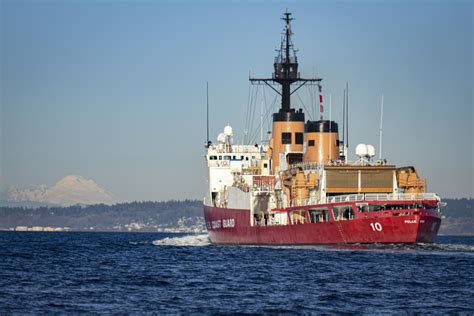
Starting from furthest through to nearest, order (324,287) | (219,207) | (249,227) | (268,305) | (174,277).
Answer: (219,207), (249,227), (174,277), (324,287), (268,305)

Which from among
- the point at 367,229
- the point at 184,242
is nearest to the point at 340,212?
the point at 367,229

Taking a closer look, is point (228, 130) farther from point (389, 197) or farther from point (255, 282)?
point (255, 282)

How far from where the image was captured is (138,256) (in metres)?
79.9

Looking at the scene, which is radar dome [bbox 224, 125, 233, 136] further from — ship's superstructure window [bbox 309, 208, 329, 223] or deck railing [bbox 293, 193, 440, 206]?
deck railing [bbox 293, 193, 440, 206]

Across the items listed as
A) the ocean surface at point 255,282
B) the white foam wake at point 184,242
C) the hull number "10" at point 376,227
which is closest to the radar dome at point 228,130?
the white foam wake at point 184,242

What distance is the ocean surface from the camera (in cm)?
4406

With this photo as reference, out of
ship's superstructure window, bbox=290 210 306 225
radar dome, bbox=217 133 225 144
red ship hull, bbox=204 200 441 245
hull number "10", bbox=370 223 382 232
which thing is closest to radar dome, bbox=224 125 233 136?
radar dome, bbox=217 133 225 144

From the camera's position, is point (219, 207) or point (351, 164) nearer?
point (351, 164)

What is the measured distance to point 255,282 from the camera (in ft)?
175

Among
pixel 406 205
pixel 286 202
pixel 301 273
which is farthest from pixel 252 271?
pixel 286 202

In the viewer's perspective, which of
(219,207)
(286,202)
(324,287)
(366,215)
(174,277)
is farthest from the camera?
(219,207)

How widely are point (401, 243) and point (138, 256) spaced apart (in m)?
20.7

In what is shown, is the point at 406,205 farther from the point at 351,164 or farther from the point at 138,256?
the point at 138,256

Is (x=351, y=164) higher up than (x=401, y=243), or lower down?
higher up
